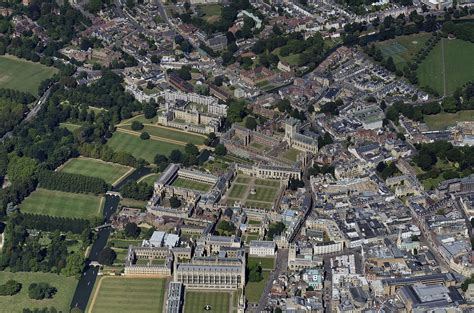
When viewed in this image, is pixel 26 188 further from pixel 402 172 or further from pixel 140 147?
pixel 402 172

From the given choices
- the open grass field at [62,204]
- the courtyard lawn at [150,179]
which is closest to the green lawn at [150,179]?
the courtyard lawn at [150,179]

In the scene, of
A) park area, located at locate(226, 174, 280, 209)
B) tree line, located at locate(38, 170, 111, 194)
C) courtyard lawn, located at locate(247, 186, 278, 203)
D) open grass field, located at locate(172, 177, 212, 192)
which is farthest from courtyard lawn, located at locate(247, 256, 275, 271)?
tree line, located at locate(38, 170, 111, 194)

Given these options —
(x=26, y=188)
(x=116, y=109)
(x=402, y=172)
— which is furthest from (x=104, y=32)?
(x=402, y=172)

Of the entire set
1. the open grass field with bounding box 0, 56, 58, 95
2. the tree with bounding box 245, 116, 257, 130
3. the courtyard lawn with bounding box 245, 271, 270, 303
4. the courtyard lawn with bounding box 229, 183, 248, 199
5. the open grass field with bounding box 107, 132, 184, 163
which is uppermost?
the courtyard lawn with bounding box 245, 271, 270, 303

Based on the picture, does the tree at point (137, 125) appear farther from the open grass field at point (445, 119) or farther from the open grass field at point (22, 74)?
the open grass field at point (445, 119)

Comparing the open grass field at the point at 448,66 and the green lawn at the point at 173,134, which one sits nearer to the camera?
the green lawn at the point at 173,134

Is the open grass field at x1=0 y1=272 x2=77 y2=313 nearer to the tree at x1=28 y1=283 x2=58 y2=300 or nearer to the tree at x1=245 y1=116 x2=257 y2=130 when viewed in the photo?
the tree at x1=28 y1=283 x2=58 y2=300

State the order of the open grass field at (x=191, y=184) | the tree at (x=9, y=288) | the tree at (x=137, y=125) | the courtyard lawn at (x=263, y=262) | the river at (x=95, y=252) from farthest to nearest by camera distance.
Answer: the tree at (x=137, y=125) < the open grass field at (x=191, y=184) < the courtyard lawn at (x=263, y=262) < the tree at (x=9, y=288) < the river at (x=95, y=252)
